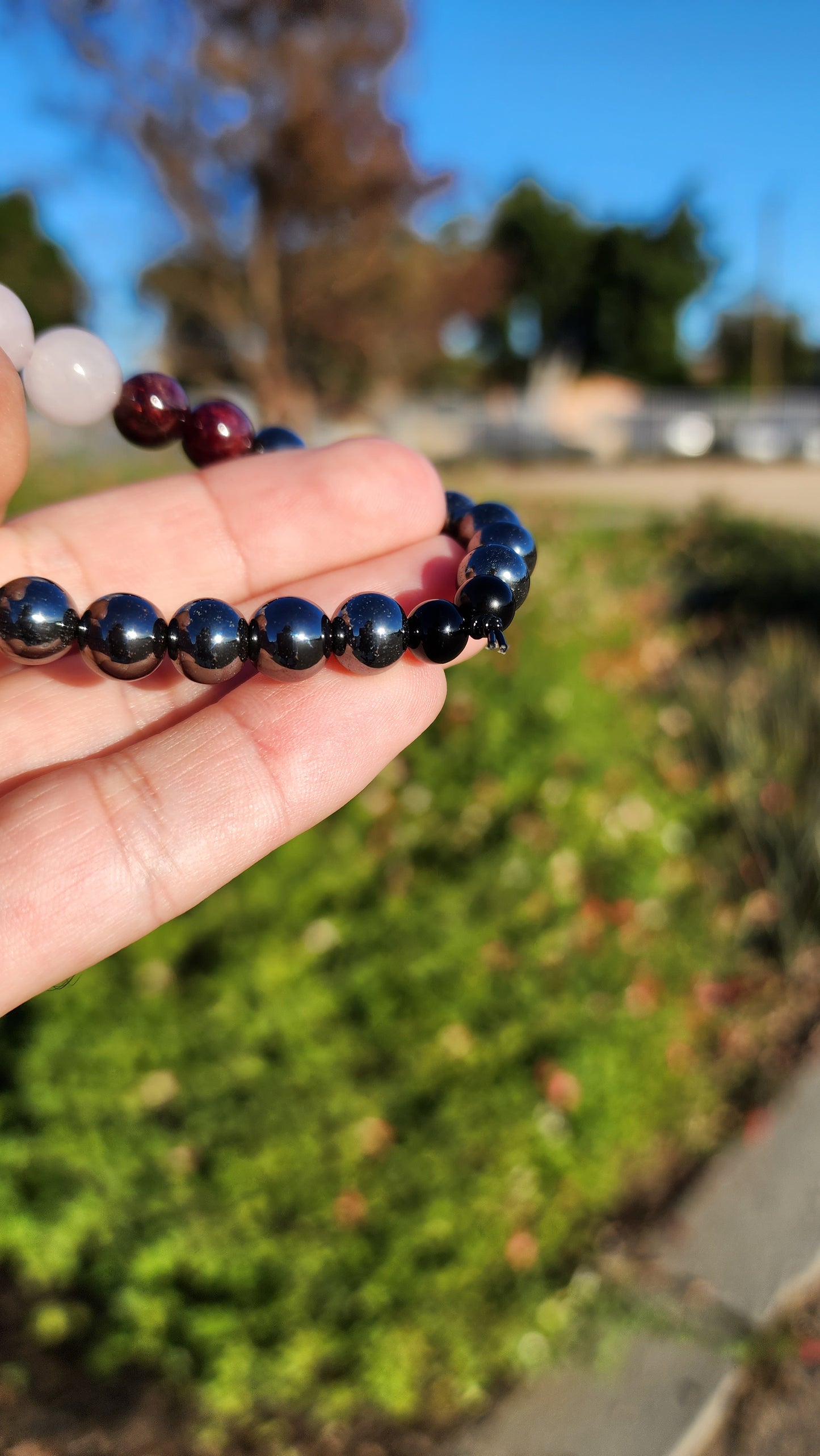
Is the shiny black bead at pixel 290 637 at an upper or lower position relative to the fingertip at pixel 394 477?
lower

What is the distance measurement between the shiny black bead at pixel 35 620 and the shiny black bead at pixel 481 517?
94cm

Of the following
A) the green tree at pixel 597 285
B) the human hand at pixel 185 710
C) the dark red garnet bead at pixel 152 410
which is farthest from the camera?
the green tree at pixel 597 285

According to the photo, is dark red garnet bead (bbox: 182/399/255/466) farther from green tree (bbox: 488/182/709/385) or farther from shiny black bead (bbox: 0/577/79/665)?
green tree (bbox: 488/182/709/385)

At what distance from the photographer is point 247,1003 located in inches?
111

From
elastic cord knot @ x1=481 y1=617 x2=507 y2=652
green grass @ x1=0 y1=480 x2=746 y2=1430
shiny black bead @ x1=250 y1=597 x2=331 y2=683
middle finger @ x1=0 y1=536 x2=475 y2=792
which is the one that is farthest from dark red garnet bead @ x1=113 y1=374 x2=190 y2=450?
green grass @ x1=0 y1=480 x2=746 y2=1430

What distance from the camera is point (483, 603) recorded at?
1.81 metres

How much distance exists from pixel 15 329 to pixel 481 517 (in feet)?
3.72

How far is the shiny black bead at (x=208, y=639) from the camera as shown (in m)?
1.78

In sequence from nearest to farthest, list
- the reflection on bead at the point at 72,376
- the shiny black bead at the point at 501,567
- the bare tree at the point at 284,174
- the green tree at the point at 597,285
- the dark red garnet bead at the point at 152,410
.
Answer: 1. the shiny black bead at the point at 501,567
2. the reflection on bead at the point at 72,376
3. the dark red garnet bead at the point at 152,410
4. the bare tree at the point at 284,174
5. the green tree at the point at 597,285

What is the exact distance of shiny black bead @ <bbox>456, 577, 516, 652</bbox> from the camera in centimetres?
180

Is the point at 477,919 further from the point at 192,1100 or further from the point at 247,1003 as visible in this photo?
the point at 192,1100

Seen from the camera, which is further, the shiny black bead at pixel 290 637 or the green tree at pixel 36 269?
the green tree at pixel 36 269

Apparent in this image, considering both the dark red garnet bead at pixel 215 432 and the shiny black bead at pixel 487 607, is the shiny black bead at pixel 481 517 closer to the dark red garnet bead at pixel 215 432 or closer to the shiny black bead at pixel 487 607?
the shiny black bead at pixel 487 607

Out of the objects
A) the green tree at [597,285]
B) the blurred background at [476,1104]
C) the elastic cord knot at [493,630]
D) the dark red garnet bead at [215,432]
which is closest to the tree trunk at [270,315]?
the blurred background at [476,1104]
